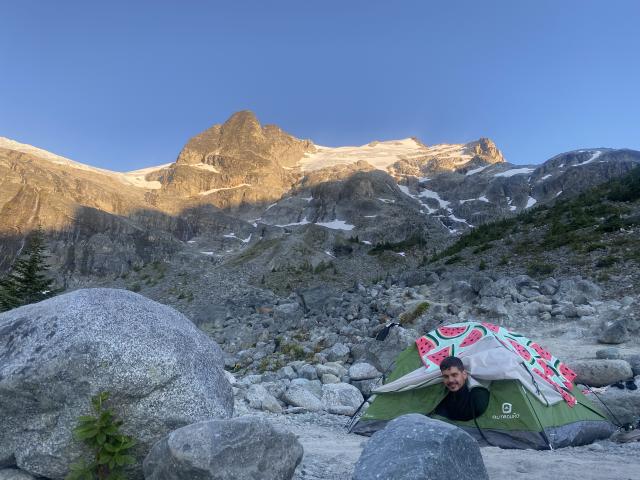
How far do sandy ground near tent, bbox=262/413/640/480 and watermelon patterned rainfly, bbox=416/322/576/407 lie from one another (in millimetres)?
1254

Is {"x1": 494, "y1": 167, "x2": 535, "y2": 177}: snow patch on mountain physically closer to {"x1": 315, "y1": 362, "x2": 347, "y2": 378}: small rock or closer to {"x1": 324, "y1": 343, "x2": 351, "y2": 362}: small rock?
{"x1": 324, "y1": 343, "x2": 351, "y2": 362}: small rock

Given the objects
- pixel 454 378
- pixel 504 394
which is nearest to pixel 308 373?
pixel 454 378

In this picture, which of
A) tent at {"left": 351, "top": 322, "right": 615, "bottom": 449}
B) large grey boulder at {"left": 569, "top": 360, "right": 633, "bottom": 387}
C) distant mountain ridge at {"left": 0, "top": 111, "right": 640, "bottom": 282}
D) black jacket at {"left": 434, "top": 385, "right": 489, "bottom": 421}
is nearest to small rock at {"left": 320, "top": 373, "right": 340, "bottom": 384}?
tent at {"left": 351, "top": 322, "right": 615, "bottom": 449}

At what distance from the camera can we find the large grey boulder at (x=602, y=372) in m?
8.95

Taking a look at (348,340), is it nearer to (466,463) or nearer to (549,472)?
(549,472)

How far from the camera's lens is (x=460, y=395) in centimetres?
742

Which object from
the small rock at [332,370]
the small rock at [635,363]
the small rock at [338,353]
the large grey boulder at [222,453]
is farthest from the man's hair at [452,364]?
the small rock at [338,353]

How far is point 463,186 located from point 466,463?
197 m

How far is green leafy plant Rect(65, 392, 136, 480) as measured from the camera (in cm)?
476

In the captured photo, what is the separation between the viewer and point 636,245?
20766 mm

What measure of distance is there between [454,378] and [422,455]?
Answer: 11.3ft

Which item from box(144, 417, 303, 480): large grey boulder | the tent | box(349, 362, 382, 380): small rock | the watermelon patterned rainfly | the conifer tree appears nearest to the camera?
box(144, 417, 303, 480): large grey boulder

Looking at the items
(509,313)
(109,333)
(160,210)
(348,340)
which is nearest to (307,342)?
(348,340)

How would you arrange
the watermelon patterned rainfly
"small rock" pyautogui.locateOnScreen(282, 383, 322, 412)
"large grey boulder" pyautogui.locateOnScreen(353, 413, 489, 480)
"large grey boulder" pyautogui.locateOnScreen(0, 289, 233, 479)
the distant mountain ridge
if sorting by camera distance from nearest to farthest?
1. "large grey boulder" pyautogui.locateOnScreen(353, 413, 489, 480)
2. "large grey boulder" pyautogui.locateOnScreen(0, 289, 233, 479)
3. the watermelon patterned rainfly
4. "small rock" pyautogui.locateOnScreen(282, 383, 322, 412)
5. the distant mountain ridge
